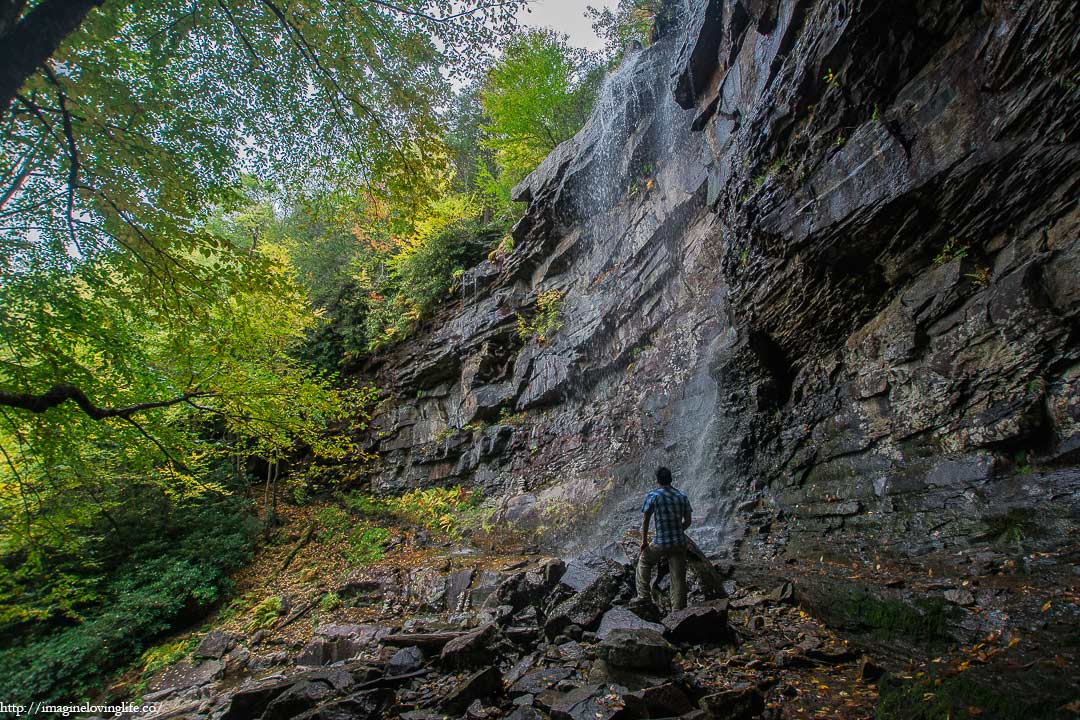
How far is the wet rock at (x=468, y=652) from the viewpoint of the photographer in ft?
14.5

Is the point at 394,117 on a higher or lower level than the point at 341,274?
lower

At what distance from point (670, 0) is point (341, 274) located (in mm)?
16604

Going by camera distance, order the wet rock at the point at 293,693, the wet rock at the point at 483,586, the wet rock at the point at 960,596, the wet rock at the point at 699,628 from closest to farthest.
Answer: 1. the wet rock at the point at 960,596
2. the wet rock at the point at 293,693
3. the wet rock at the point at 699,628
4. the wet rock at the point at 483,586

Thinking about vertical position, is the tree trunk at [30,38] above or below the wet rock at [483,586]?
above

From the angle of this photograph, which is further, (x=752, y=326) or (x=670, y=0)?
(x=670, y=0)

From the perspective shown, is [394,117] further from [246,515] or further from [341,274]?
[341,274]

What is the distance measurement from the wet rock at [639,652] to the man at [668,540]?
1586mm

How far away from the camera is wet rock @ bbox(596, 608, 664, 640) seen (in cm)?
428

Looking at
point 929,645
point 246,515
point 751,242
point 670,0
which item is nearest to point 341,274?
point 246,515

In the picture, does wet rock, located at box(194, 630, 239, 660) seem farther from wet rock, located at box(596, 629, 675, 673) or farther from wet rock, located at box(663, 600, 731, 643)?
wet rock, located at box(663, 600, 731, 643)

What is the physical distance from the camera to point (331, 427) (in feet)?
60.4

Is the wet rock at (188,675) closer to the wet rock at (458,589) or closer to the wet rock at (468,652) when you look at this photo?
the wet rock at (458,589)

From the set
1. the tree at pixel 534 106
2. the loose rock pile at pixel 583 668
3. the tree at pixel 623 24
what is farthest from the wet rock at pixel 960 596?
the tree at pixel 623 24

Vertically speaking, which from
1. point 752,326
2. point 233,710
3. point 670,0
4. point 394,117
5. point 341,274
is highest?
point 670,0
